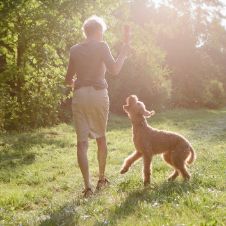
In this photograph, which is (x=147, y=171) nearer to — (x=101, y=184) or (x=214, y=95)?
(x=101, y=184)

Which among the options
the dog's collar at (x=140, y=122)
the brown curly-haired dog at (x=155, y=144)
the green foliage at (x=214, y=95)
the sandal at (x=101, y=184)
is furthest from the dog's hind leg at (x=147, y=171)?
the green foliage at (x=214, y=95)

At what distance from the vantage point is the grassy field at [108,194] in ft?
20.0

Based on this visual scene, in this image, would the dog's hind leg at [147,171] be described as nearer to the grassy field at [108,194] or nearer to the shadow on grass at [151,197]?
the grassy field at [108,194]

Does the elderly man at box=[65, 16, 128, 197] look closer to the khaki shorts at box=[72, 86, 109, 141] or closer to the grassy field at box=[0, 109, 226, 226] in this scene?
the khaki shorts at box=[72, 86, 109, 141]

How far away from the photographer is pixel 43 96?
23156 mm

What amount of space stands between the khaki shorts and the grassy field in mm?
1081

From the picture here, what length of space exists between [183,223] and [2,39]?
16.9m

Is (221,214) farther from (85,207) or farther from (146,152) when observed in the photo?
(146,152)

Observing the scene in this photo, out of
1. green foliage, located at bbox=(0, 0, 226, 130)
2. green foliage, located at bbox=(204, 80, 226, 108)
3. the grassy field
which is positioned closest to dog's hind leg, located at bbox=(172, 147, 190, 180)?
the grassy field

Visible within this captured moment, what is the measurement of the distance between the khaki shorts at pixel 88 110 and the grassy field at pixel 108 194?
1081mm

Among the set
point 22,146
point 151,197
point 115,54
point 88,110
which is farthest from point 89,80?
point 115,54

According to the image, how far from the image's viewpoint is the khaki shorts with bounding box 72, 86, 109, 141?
26.4ft

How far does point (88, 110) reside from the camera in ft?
26.5

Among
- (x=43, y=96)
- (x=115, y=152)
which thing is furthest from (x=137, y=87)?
(x=115, y=152)
